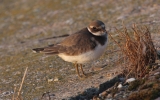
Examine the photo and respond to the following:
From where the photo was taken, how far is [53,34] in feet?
36.7

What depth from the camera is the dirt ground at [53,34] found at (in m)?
6.86

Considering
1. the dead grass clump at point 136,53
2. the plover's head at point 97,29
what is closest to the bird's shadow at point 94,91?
the dead grass clump at point 136,53

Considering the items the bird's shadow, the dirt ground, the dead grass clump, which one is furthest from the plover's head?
the bird's shadow

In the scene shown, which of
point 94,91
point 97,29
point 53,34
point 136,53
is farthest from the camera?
point 53,34

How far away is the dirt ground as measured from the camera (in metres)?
6.86

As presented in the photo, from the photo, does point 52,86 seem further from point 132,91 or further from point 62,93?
point 132,91

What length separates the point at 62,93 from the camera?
251 inches

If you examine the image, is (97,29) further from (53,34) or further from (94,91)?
(53,34)

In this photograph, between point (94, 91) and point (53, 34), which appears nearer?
point (94, 91)

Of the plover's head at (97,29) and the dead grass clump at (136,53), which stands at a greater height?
the plover's head at (97,29)

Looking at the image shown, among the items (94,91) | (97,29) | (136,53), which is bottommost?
(94,91)

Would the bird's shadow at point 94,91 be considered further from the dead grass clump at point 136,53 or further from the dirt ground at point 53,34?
the dead grass clump at point 136,53

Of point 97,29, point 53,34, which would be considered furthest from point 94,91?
point 53,34

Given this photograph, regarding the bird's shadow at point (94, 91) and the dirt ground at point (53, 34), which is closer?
the bird's shadow at point (94, 91)
